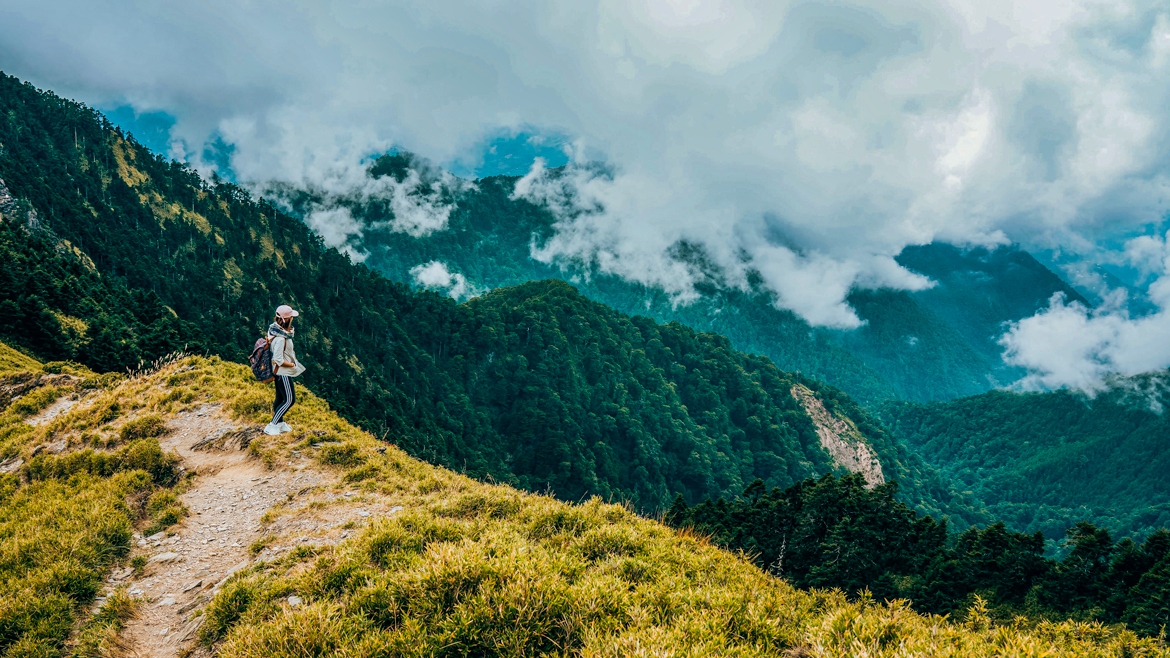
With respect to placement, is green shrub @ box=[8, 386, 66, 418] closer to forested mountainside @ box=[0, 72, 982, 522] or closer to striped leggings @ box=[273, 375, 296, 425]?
striped leggings @ box=[273, 375, 296, 425]

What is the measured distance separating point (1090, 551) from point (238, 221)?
219m

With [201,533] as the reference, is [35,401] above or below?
below

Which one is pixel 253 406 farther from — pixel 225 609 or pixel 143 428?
pixel 225 609

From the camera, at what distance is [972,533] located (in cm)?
4378

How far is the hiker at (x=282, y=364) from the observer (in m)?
14.2

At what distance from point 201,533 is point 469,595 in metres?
8.58

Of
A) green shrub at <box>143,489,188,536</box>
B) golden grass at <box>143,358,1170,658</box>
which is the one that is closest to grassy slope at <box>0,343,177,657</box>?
green shrub at <box>143,489,188,536</box>

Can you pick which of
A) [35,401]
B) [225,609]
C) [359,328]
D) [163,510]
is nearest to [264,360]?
[163,510]

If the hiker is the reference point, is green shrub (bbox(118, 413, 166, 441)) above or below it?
below

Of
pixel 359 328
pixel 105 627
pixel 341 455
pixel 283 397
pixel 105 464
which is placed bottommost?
pixel 105 627

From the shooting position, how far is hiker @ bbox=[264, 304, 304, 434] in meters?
14.2

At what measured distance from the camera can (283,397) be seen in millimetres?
15203

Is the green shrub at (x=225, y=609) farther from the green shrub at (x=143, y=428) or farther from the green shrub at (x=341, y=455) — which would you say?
the green shrub at (x=143, y=428)

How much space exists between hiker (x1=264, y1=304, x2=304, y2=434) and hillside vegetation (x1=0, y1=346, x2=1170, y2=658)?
10.3 feet
